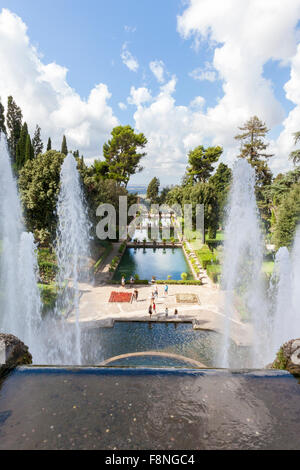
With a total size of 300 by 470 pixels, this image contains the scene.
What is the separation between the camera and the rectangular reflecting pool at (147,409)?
3.24 m

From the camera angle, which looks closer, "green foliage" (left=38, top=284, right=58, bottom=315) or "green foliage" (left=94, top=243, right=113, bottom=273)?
"green foliage" (left=38, top=284, right=58, bottom=315)

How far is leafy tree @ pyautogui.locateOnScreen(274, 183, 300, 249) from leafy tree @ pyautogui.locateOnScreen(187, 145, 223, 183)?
3094 cm

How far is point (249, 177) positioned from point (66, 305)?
13.4 m

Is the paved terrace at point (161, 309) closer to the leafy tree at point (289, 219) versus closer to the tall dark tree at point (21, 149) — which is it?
the leafy tree at point (289, 219)

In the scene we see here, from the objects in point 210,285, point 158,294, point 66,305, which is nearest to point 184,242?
point 210,285

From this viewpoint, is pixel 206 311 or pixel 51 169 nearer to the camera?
pixel 206 311

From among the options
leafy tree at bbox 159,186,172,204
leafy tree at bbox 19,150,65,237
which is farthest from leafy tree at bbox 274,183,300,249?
leafy tree at bbox 159,186,172,204

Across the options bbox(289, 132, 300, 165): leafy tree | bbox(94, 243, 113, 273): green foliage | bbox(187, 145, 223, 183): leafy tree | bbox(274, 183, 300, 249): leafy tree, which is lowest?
bbox(94, 243, 113, 273): green foliage

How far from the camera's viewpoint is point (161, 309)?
52.2 feet

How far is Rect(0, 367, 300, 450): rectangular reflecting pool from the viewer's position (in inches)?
127

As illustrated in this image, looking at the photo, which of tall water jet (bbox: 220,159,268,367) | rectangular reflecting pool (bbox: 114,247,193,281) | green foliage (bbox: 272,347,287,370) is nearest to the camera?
green foliage (bbox: 272,347,287,370)

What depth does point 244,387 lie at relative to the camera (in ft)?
14.0

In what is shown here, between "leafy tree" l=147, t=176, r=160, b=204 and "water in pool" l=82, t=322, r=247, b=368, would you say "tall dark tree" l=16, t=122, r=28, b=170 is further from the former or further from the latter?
"leafy tree" l=147, t=176, r=160, b=204
